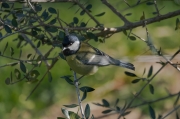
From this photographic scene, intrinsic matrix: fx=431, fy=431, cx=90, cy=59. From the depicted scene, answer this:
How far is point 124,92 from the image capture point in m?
3.76

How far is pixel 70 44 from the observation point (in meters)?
1.98

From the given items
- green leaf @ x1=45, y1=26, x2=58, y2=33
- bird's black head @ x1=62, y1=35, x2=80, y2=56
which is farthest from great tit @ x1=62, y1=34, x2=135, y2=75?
green leaf @ x1=45, y1=26, x2=58, y2=33

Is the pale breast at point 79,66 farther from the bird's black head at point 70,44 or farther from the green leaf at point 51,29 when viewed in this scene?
the green leaf at point 51,29

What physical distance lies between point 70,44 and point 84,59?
24 centimetres

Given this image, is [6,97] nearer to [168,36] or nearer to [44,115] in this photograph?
[44,115]

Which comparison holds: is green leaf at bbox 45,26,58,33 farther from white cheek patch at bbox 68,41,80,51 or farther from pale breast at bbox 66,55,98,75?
pale breast at bbox 66,55,98,75

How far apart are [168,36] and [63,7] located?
1.43 metres

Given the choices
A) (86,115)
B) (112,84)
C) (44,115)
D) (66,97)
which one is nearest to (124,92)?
(112,84)

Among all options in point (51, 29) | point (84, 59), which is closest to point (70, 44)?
point (51, 29)

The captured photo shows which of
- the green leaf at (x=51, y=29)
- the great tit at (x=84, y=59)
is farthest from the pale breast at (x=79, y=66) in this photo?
the green leaf at (x=51, y=29)

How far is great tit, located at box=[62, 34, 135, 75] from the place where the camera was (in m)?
2.15

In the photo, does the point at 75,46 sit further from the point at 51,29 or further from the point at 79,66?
the point at 51,29

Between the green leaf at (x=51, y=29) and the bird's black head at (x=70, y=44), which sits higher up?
the green leaf at (x=51, y=29)

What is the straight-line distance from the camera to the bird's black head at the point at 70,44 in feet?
6.41
